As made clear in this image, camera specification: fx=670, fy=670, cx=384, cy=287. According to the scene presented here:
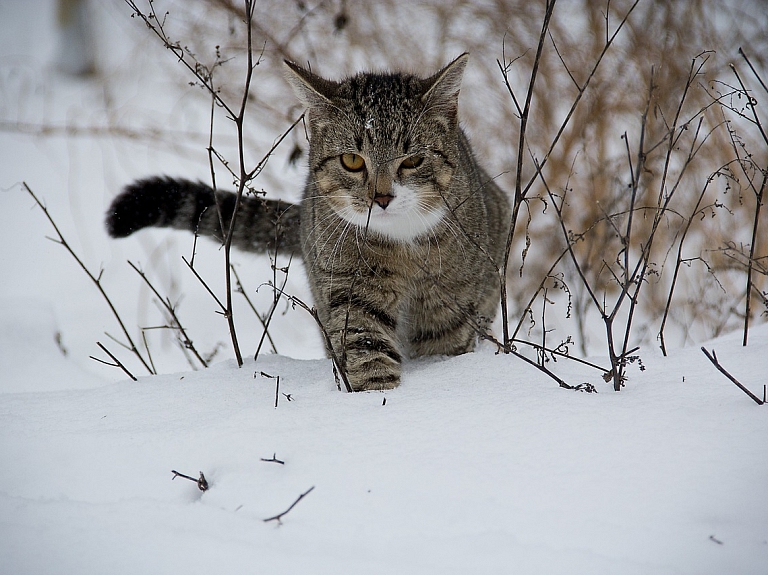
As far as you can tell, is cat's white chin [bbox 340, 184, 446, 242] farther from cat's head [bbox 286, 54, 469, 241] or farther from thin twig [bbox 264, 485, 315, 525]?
thin twig [bbox 264, 485, 315, 525]

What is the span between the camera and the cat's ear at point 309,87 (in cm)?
258

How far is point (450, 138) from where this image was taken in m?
2.72

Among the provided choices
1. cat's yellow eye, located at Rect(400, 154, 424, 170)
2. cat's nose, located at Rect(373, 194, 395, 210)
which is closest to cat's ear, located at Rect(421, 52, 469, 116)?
cat's yellow eye, located at Rect(400, 154, 424, 170)

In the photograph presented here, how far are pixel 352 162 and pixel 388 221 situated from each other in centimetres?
29

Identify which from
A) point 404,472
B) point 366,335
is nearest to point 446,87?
point 366,335

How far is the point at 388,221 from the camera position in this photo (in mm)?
2504

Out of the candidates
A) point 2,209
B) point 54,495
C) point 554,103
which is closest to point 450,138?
point 54,495

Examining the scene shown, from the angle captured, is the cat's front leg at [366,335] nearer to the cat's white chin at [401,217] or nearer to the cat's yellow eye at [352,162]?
the cat's white chin at [401,217]

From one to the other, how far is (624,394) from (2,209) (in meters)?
6.11

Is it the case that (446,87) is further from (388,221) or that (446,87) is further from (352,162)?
(388,221)

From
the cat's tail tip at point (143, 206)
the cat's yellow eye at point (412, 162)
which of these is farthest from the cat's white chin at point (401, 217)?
the cat's tail tip at point (143, 206)

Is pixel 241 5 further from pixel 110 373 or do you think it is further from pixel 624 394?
pixel 624 394

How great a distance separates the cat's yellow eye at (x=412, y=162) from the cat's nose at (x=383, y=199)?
0.17 metres

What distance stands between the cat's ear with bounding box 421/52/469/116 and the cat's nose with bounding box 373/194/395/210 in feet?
1.47
